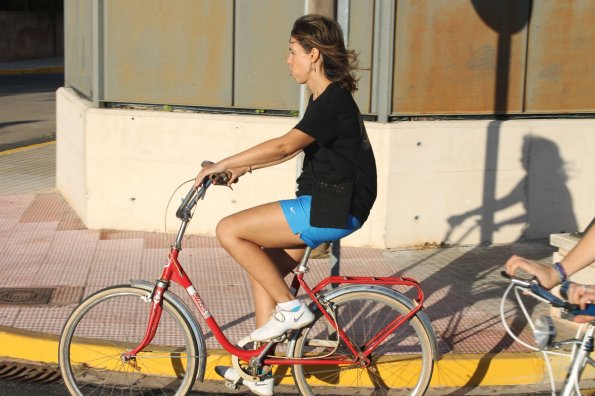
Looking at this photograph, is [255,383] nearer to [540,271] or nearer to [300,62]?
[300,62]

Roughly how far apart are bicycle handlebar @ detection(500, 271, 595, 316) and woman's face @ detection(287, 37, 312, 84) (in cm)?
205

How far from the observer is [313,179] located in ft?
17.4

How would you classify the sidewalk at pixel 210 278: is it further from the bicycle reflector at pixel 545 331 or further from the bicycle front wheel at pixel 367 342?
the bicycle reflector at pixel 545 331

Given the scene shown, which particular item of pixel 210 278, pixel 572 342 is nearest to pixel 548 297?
pixel 572 342

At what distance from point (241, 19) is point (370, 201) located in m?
4.74

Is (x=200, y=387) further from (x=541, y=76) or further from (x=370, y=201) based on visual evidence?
A: (x=541, y=76)

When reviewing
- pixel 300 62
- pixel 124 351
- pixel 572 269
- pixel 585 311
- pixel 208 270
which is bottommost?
pixel 208 270

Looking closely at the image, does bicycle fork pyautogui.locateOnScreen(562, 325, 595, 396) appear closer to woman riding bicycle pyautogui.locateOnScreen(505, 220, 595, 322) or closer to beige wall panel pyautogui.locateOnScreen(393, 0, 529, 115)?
woman riding bicycle pyautogui.locateOnScreen(505, 220, 595, 322)

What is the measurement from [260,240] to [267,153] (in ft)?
1.54

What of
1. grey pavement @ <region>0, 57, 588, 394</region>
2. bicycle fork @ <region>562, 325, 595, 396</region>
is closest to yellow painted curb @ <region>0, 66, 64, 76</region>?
grey pavement @ <region>0, 57, 588, 394</region>

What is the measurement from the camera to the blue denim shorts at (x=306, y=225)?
5246 mm

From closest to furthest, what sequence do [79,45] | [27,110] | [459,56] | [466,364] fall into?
[466,364] < [459,56] < [79,45] < [27,110]

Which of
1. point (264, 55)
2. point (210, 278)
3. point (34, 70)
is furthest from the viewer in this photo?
point (34, 70)

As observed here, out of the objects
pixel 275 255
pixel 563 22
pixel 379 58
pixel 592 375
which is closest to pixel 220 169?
pixel 275 255
